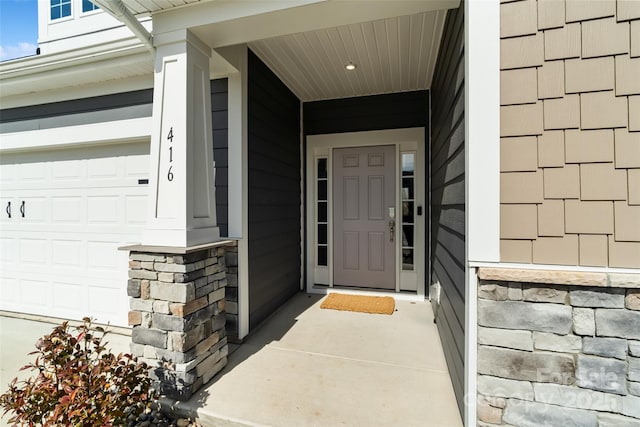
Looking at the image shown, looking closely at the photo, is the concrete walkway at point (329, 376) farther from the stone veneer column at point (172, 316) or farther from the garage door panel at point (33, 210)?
the garage door panel at point (33, 210)

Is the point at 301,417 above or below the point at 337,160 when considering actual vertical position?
below

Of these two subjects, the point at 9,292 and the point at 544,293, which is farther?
the point at 9,292

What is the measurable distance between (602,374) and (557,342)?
0.21 metres

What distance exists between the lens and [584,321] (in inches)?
52.0

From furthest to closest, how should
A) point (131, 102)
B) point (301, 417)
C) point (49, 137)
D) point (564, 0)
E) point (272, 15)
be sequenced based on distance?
point (49, 137) → point (131, 102) → point (272, 15) → point (301, 417) → point (564, 0)

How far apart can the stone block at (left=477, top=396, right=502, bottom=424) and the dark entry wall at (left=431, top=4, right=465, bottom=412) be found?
0.14m

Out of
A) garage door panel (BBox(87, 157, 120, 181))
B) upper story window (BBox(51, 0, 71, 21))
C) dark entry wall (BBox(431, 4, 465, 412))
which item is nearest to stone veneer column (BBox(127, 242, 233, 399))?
garage door panel (BBox(87, 157, 120, 181))

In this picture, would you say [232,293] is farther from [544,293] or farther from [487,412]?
[544,293]

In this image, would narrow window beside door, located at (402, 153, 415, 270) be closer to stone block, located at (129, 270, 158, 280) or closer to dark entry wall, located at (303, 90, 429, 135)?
dark entry wall, located at (303, 90, 429, 135)

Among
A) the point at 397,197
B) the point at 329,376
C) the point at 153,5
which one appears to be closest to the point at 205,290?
the point at 329,376

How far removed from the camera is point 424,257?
3559 millimetres

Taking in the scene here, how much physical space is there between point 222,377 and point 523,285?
194 cm

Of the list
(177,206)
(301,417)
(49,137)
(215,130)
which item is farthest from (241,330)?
(49,137)

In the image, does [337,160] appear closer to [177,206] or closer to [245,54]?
[245,54]
